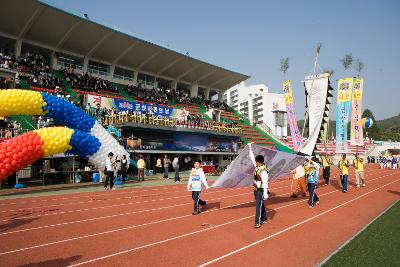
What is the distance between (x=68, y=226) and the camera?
9.56m

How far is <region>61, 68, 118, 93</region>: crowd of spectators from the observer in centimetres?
3338

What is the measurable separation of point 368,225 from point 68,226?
846 centimetres

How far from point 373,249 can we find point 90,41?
119 ft

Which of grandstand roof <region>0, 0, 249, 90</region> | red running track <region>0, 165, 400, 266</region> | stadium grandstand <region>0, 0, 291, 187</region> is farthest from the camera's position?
grandstand roof <region>0, 0, 249, 90</region>

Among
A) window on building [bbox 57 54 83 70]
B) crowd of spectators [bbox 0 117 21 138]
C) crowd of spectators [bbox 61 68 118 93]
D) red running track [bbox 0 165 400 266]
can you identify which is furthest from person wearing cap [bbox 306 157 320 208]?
window on building [bbox 57 54 83 70]

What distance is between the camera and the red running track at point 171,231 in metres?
6.67

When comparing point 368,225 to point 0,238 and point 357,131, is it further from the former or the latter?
point 357,131

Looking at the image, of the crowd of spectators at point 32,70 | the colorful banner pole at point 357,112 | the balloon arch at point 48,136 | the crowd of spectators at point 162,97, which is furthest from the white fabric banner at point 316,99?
the crowd of spectators at point 162,97

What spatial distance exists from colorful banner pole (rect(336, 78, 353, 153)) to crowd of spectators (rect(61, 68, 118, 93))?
77.2 feet

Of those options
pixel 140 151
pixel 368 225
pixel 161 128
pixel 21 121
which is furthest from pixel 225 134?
pixel 368 225

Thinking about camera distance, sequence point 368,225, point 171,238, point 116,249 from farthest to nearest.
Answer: point 368,225, point 171,238, point 116,249

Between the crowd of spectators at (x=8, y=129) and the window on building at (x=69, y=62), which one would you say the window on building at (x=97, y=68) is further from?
the crowd of spectators at (x=8, y=129)

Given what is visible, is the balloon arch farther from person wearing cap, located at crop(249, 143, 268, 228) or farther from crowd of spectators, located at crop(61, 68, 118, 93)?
Answer: crowd of spectators, located at crop(61, 68, 118, 93)

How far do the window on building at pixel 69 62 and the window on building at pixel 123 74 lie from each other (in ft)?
15.6
